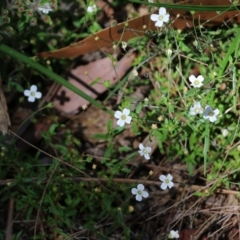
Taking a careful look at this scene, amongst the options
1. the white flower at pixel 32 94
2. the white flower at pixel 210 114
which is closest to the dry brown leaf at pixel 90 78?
the white flower at pixel 32 94

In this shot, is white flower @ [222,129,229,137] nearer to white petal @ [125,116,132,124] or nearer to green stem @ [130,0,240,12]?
white petal @ [125,116,132,124]

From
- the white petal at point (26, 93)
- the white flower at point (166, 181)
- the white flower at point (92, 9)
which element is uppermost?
the white flower at point (92, 9)

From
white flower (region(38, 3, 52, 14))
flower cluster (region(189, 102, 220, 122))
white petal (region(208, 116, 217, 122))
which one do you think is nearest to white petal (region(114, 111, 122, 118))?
flower cluster (region(189, 102, 220, 122))

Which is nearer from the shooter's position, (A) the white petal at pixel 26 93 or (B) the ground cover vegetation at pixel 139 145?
(B) the ground cover vegetation at pixel 139 145

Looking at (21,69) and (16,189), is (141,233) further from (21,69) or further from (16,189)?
(21,69)

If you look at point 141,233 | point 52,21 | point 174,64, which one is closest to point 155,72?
point 174,64

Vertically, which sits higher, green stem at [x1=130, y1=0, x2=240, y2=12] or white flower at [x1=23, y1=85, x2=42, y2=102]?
green stem at [x1=130, y1=0, x2=240, y2=12]

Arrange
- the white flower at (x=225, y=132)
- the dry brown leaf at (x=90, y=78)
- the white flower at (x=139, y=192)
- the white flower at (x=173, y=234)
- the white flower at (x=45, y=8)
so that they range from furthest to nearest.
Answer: the dry brown leaf at (x=90, y=78)
the white flower at (x=45, y=8)
the white flower at (x=225, y=132)
the white flower at (x=139, y=192)
the white flower at (x=173, y=234)

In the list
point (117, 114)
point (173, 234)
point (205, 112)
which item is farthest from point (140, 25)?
point (173, 234)

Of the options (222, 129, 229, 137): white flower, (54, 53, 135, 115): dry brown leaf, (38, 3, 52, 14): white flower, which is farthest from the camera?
(54, 53, 135, 115): dry brown leaf

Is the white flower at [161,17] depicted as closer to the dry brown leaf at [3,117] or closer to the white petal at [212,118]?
the white petal at [212,118]
